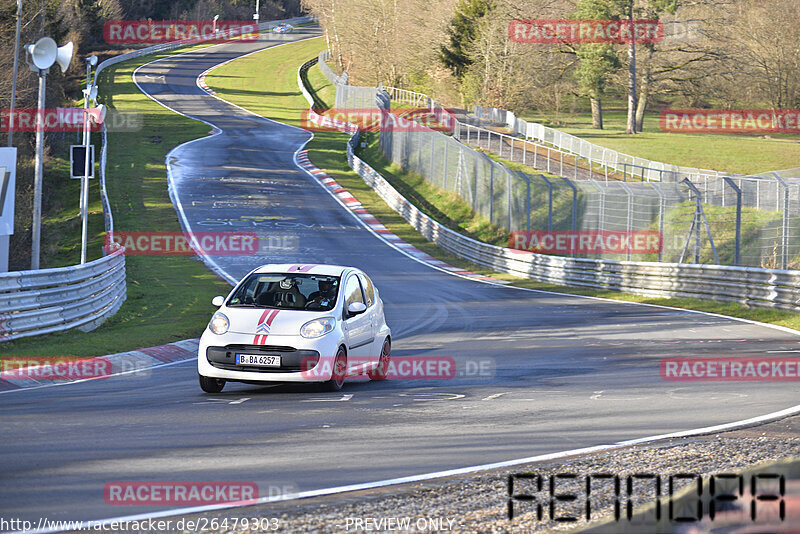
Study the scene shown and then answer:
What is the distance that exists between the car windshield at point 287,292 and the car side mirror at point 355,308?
213 millimetres

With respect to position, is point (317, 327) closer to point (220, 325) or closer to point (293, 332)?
point (293, 332)

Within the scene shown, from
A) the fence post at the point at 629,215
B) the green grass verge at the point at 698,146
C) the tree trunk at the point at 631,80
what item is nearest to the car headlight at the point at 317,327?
the fence post at the point at 629,215

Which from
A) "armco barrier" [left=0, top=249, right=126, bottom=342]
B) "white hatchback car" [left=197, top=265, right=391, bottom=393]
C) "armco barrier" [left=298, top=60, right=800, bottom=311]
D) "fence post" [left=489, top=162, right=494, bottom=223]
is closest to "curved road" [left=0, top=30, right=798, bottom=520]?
"white hatchback car" [left=197, top=265, right=391, bottom=393]

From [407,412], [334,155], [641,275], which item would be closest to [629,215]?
[641,275]

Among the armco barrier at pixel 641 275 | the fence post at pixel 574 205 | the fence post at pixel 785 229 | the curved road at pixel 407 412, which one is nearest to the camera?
the curved road at pixel 407 412

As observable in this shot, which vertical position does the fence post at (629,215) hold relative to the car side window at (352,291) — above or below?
above

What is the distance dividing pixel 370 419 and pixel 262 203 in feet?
119

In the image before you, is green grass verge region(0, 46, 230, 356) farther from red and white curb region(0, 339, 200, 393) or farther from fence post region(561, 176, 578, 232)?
fence post region(561, 176, 578, 232)

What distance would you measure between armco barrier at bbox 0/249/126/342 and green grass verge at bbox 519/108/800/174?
47883 millimetres

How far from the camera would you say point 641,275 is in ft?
88.2

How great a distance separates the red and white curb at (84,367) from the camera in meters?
11.9

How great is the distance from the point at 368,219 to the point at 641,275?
60.7ft

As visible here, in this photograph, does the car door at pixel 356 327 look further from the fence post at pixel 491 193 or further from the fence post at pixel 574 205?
the fence post at pixel 491 193

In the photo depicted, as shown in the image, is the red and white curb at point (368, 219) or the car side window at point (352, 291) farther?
the red and white curb at point (368, 219)
